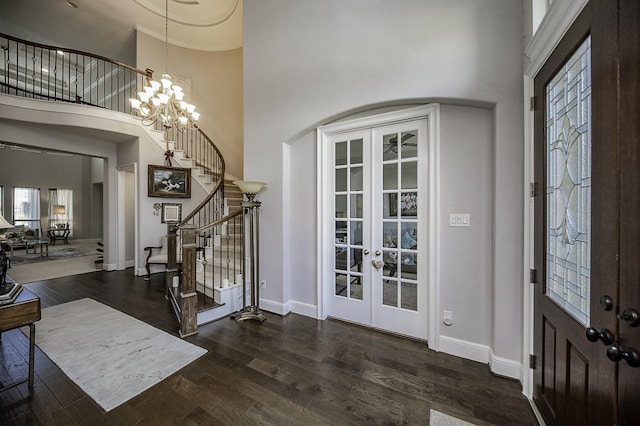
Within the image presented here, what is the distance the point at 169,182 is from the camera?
555 centimetres

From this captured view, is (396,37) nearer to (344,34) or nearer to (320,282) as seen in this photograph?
(344,34)

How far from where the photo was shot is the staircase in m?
2.80

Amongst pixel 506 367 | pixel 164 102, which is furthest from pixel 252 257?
pixel 164 102

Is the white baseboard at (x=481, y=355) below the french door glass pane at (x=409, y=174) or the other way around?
below

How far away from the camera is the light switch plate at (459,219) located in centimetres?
232

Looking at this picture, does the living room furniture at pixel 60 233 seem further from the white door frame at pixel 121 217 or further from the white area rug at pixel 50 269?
the white door frame at pixel 121 217

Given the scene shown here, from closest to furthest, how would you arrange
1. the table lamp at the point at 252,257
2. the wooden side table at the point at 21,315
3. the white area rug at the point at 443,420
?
the white area rug at the point at 443,420
the wooden side table at the point at 21,315
the table lamp at the point at 252,257

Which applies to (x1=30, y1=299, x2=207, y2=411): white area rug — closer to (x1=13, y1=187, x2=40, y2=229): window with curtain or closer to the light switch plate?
the light switch plate

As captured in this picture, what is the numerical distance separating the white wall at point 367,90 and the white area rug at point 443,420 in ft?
2.64

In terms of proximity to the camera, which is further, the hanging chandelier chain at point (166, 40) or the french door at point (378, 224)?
the hanging chandelier chain at point (166, 40)

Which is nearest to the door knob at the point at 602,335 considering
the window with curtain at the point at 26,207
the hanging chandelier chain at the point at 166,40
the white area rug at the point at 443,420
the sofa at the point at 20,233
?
the white area rug at the point at 443,420

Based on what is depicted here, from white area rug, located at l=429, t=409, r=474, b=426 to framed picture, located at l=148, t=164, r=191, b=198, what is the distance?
597 centimetres

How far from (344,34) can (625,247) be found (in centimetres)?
301

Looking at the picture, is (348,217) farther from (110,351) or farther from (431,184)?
(110,351)
